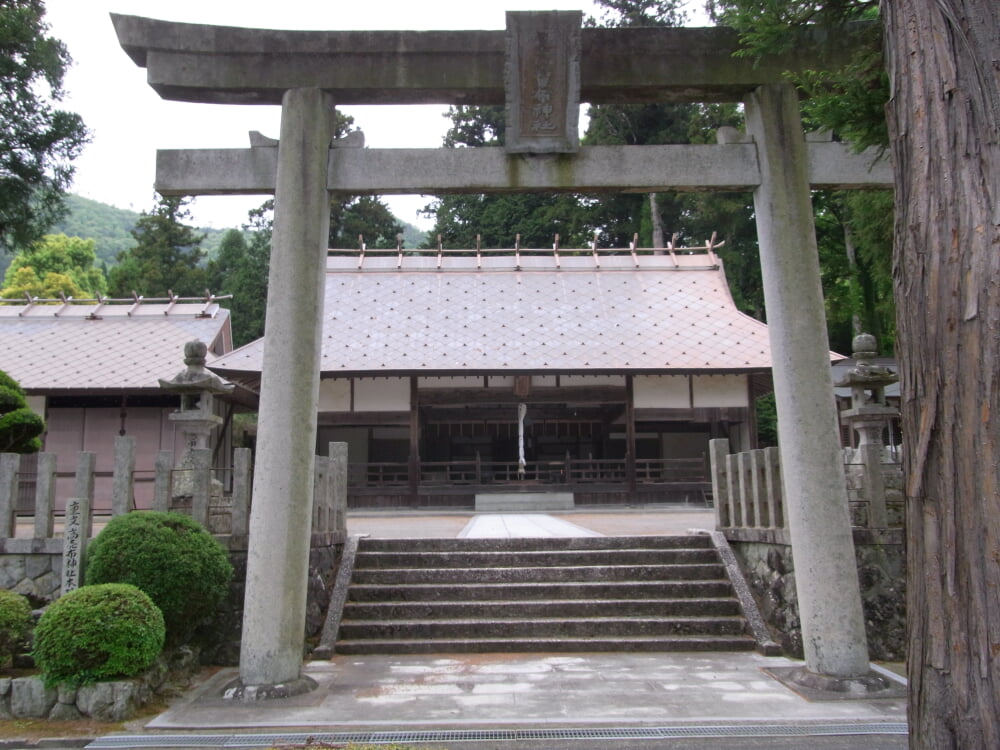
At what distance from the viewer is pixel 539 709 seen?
519cm

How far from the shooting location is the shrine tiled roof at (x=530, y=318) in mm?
16891

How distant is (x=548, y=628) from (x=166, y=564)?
3.46 m

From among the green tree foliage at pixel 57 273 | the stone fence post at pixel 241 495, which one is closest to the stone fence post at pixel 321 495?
the stone fence post at pixel 241 495

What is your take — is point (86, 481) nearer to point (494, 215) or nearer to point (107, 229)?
point (494, 215)

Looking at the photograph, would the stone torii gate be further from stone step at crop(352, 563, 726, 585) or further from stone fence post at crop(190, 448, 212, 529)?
stone step at crop(352, 563, 726, 585)

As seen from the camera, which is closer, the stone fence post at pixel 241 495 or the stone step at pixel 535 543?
the stone fence post at pixel 241 495

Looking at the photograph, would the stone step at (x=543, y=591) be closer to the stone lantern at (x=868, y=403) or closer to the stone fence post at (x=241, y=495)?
the stone fence post at (x=241, y=495)

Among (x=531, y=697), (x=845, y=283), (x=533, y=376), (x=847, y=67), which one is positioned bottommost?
(x=531, y=697)

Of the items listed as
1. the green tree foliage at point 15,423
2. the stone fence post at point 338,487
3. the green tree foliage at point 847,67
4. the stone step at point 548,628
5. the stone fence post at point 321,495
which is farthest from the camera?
the stone fence post at point 338,487

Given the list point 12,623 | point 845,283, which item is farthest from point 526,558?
point 845,283

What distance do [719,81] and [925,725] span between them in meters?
5.09

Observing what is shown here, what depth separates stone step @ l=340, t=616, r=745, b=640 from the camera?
23.5 feet

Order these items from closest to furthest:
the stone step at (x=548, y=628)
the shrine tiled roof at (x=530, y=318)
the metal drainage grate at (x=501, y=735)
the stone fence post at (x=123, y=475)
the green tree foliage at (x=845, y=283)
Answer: the metal drainage grate at (x=501, y=735) < the stone fence post at (x=123, y=475) < the stone step at (x=548, y=628) < the shrine tiled roof at (x=530, y=318) < the green tree foliage at (x=845, y=283)

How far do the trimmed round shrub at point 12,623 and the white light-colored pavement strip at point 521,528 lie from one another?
17.0 ft
